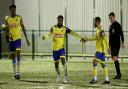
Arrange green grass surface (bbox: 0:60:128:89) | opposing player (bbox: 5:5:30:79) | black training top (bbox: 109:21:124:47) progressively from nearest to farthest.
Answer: green grass surface (bbox: 0:60:128:89), opposing player (bbox: 5:5:30:79), black training top (bbox: 109:21:124:47)

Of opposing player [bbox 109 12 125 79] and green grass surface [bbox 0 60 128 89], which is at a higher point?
opposing player [bbox 109 12 125 79]

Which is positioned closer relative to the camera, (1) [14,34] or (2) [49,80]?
(2) [49,80]

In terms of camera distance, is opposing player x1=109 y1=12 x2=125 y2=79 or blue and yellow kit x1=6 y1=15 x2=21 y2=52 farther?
opposing player x1=109 y1=12 x2=125 y2=79

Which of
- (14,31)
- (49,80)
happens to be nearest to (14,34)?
(14,31)

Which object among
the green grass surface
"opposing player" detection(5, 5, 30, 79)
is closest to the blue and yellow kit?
"opposing player" detection(5, 5, 30, 79)

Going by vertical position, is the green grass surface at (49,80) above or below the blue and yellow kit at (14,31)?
below

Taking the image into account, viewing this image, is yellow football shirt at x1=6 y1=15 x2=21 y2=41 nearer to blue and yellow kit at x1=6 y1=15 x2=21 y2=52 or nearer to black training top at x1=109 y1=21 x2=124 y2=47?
blue and yellow kit at x1=6 y1=15 x2=21 y2=52

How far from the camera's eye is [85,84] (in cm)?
1739

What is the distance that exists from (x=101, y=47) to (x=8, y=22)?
338 centimetres

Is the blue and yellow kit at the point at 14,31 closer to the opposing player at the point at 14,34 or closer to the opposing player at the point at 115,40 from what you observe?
the opposing player at the point at 14,34

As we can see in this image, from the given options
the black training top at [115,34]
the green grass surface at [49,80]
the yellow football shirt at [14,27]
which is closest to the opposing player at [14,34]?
the yellow football shirt at [14,27]

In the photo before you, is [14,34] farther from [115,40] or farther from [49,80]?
[115,40]

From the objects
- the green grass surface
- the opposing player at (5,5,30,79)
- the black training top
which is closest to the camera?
the green grass surface

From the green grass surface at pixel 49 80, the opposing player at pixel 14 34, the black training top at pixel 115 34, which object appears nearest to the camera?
the green grass surface at pixel 49 80
